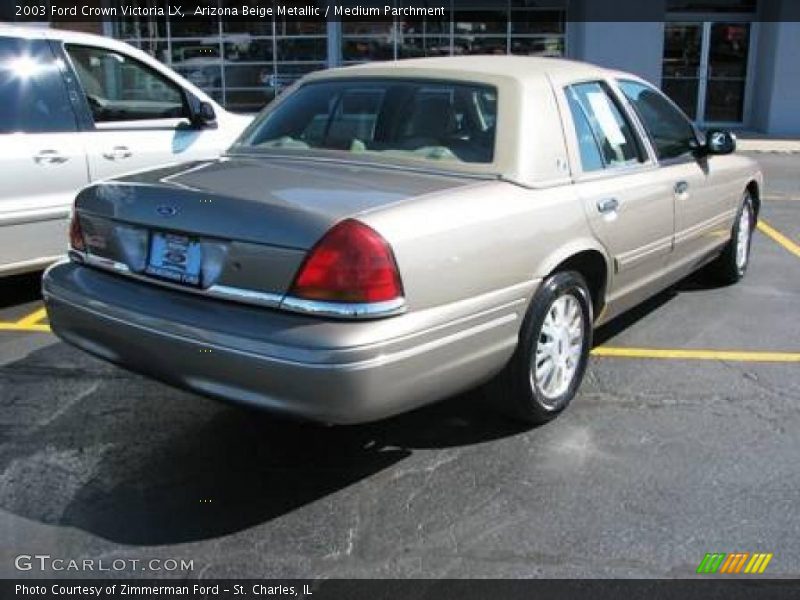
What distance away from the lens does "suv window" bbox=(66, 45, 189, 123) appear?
6340 mm

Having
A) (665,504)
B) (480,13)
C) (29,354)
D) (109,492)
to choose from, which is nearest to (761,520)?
(665,504)

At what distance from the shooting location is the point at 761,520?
343 centimetres

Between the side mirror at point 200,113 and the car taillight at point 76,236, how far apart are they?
2.71 metres

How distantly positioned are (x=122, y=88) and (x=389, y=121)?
11.4 feet

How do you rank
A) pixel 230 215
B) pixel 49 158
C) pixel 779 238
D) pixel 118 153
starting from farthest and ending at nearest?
pixel 779 238, pixel 118 153, pixel 49 158, pixel 230 215

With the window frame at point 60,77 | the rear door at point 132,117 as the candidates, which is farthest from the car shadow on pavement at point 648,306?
the window frame at point 60,77

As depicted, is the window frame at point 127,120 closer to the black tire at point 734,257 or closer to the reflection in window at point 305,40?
the black tire at point 734,257

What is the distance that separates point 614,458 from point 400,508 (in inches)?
39.1

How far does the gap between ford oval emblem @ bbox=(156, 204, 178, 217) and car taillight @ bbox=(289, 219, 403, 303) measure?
0.64 m

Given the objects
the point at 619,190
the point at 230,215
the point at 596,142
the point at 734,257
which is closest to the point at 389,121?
the point at 596,142

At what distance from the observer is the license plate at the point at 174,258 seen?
11.6ft

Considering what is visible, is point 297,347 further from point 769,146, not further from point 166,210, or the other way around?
point 769,146

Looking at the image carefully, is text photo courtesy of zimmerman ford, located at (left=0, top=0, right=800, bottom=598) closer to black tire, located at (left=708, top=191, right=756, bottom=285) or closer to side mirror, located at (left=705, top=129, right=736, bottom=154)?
side mirror, located at (left=705, top=129, right=736, bottom=154)

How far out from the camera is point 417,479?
373 cm
